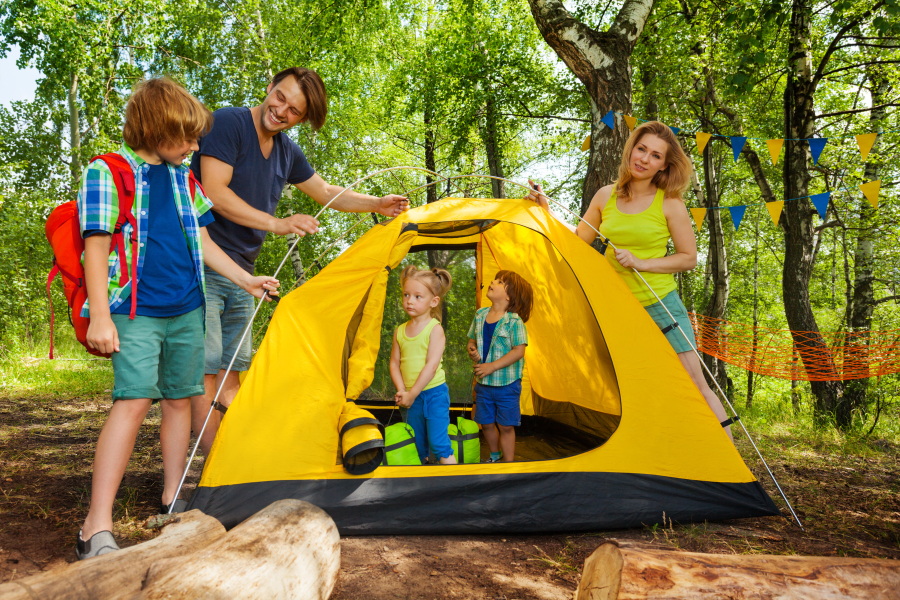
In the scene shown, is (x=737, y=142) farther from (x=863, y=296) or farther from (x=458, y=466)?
(x=458, y=466)

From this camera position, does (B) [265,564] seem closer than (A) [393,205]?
Yes

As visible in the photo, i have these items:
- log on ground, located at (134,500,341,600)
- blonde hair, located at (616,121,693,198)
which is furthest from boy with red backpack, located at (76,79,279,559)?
blonde hair, located at (616,121,693,198)

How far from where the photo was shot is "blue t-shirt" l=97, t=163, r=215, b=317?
1.85 m

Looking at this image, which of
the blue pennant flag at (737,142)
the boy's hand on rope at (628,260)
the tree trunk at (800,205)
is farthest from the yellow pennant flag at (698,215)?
the boy's hand on rope at (628,260)

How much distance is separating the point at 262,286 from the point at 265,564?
1.07 metres

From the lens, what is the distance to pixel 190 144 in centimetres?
188

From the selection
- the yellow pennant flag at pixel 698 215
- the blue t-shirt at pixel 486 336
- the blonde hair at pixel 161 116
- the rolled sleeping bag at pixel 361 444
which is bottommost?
the rolled sleeping bag at pixel 361 444

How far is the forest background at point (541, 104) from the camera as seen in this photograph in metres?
4.42

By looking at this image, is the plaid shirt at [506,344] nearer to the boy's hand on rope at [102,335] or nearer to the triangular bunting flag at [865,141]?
the boy's hand on rope at [102,335]

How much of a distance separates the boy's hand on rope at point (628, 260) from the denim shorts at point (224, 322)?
1733 mm

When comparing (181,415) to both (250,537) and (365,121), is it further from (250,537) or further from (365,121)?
(365,121)

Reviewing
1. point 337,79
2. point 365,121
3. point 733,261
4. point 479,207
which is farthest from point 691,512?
point 733,261

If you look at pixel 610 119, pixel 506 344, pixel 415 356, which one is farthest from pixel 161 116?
pixel 610 119

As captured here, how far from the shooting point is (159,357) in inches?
77.1
